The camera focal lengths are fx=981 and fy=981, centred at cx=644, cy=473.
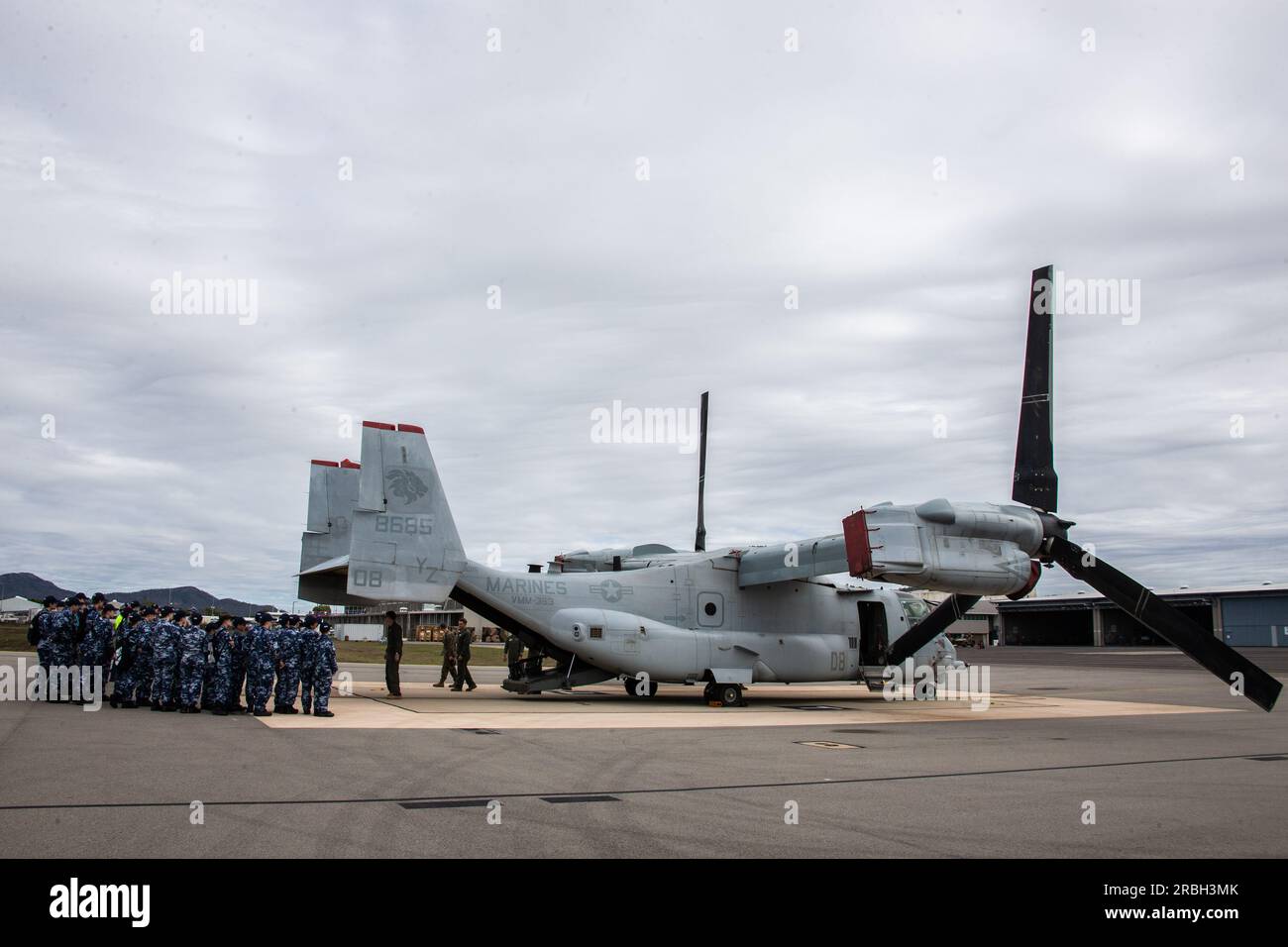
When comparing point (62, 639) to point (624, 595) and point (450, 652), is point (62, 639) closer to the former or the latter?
point (450, 652)

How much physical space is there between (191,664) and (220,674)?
48 centimetres

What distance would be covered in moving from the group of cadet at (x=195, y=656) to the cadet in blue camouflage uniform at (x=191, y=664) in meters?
0.02

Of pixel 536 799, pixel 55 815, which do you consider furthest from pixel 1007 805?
pixel 55 815

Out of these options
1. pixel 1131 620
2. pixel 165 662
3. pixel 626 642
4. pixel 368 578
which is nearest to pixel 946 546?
pixel 626 642

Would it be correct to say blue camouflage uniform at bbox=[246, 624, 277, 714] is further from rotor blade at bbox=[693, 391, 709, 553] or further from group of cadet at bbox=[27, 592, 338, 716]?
rotor blade at bbox=[693, 391, 709, 553]

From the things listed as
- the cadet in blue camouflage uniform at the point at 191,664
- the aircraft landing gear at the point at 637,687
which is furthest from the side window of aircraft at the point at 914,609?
the cadet in blue camouflage uniform at the point at 191,664

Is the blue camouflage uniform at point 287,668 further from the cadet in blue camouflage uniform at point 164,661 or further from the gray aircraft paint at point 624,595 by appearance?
the gray aircraft paint at point 624,595

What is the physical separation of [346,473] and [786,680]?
447 inches

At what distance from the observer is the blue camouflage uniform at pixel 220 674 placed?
53.1ft

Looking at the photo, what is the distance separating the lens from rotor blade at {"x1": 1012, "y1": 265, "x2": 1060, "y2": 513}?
1869cm

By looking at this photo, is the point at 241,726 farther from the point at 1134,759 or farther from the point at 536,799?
the point at 1134,759

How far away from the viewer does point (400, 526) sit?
1864cm

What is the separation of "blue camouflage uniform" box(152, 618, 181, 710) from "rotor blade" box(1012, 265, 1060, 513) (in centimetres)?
1575

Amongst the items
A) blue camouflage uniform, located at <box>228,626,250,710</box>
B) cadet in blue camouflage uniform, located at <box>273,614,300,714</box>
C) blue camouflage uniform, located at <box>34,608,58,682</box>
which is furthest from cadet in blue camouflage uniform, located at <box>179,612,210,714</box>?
blue camouflage uniform, located at <box>34,608,58,682</box>
